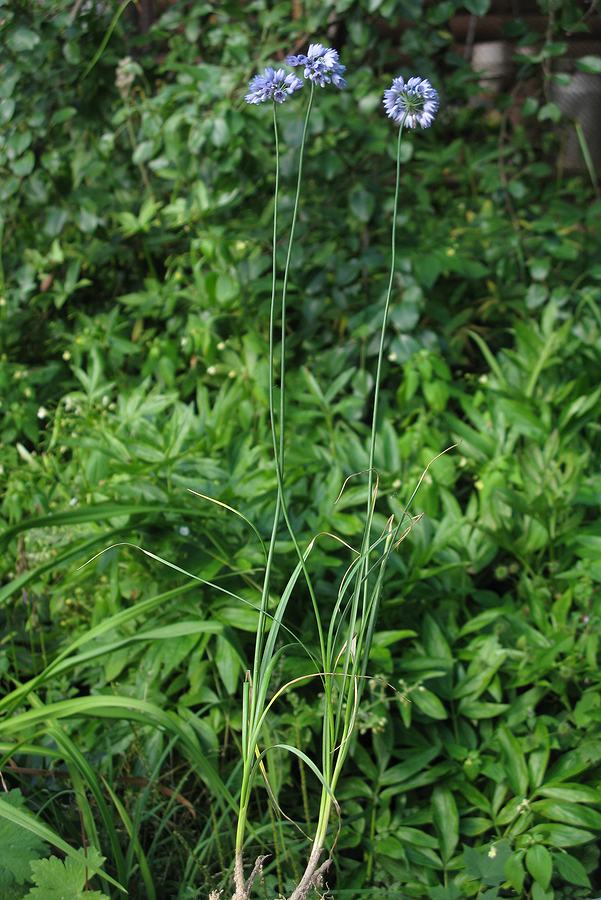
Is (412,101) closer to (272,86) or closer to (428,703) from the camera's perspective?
(272,86)

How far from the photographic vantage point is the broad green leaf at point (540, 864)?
1.62 metres

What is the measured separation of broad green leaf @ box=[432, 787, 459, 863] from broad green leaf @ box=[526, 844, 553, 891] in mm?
169

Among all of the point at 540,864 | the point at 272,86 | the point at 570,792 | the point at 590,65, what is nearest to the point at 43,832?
the point at 540,864

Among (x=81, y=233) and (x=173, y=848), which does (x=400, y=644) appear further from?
(x=81, y=233)

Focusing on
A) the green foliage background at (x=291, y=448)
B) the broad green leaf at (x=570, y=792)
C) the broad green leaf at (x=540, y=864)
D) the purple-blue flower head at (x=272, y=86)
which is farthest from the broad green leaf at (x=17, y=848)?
the purple-blue flower head at (x=272, y=86)

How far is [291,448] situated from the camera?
7.68 ft

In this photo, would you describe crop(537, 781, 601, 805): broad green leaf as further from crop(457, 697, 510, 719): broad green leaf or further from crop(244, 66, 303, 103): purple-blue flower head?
crop(244, 66, 303, 103): purple-blue flower head

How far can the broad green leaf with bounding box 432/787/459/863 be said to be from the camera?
1.80 metres

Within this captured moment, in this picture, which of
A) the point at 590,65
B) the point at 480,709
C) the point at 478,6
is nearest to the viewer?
the point at 480,709

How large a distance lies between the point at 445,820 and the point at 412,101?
1.26 metres

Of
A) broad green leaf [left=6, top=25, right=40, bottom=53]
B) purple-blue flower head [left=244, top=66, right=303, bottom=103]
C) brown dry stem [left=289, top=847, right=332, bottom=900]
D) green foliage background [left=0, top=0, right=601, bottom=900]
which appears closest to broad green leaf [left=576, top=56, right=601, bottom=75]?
green foliage background [left=0, top=0, right=601, bottom=900]

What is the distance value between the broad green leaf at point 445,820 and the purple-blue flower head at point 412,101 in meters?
1.22

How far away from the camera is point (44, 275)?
3.24 metres

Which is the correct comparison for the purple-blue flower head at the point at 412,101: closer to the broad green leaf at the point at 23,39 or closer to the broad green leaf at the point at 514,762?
the broad green leaf at the point at 514,762
